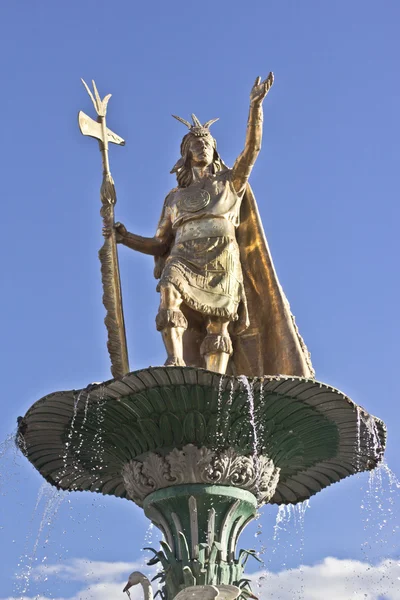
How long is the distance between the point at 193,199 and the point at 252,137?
3.31ft

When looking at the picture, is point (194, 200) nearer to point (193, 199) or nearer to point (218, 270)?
point (193, 199)

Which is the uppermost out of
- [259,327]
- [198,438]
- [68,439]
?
[259,327]

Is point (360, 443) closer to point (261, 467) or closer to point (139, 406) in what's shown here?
point (261, 467)

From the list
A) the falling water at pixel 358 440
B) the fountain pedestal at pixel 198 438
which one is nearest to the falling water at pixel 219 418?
the fountain pedestal at pixel 198 438

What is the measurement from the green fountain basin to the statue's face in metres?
3.46

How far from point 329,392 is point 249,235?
8.80 feet

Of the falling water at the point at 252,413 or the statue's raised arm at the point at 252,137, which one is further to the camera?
the statue's raised arm at the point at 252,137

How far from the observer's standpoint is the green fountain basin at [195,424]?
1279cm

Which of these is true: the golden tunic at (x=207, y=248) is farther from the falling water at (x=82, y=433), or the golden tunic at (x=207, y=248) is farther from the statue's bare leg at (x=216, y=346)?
the falling water at (x=82, y=433)

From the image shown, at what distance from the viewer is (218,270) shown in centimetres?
1424

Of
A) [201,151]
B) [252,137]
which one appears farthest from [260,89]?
[201,151]

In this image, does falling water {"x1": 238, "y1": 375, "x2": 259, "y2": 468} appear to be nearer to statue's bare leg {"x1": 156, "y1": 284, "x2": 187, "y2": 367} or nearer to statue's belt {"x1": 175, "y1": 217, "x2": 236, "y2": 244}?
statue's bare leg {"x1": 156, "y1": 284, "x2": 187, "y2": 367}

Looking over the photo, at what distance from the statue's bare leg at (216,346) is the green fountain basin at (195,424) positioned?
966 millimetres

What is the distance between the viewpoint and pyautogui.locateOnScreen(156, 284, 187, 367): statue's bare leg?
1380cm
